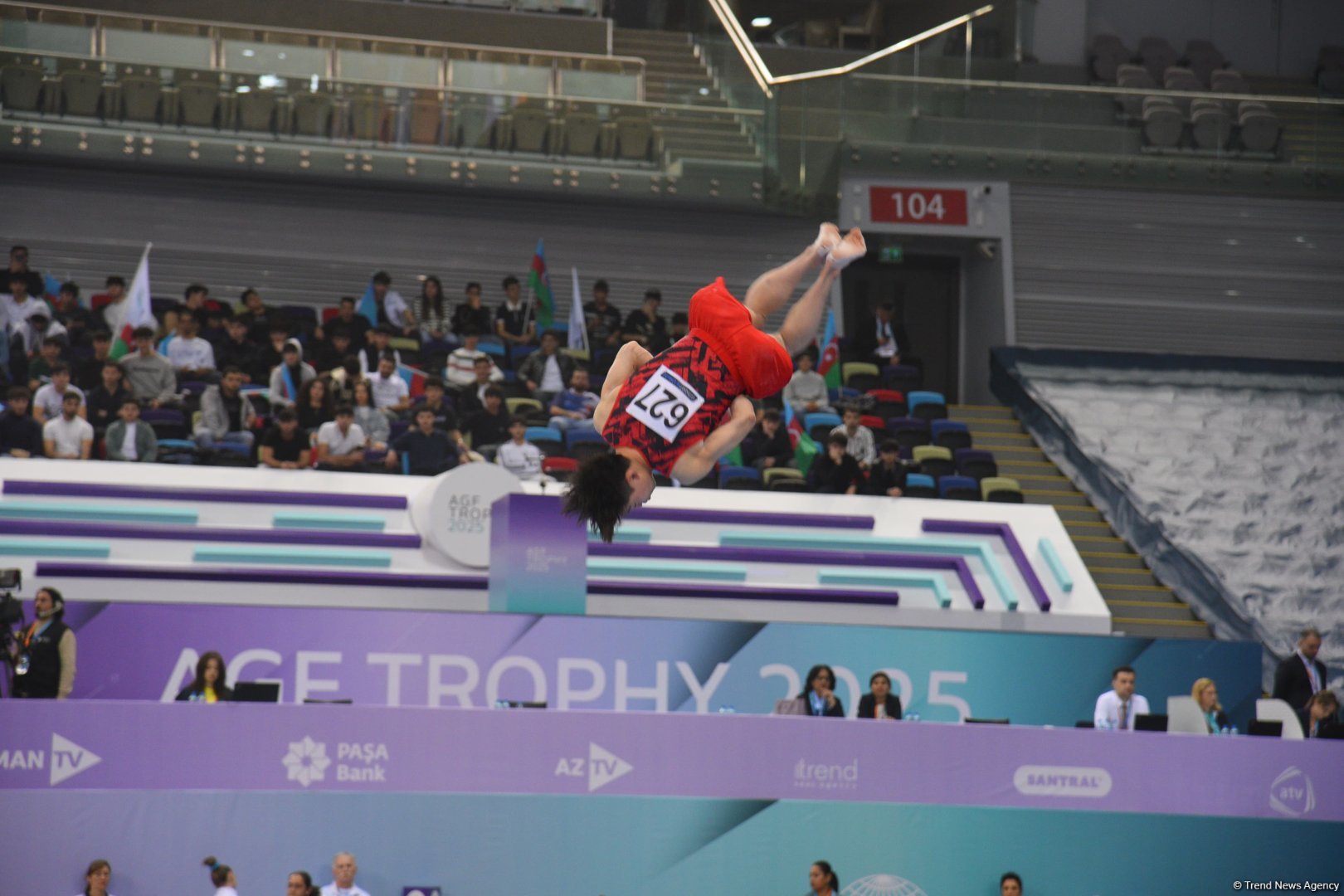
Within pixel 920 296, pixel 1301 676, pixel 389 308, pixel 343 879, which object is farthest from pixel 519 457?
pixel 920 296

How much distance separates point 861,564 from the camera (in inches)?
523

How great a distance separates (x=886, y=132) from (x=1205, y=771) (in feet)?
32.9

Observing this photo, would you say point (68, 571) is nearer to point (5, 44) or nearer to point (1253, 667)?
point (5, 44)

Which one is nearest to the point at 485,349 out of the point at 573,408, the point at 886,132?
the point at 573,408

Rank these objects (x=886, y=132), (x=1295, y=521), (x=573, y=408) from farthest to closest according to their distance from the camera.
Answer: (x=886, y=132), (x=1295, y=521), (x=573, y=408)

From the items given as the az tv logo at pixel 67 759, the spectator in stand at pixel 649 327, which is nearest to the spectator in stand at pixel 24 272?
the spectator in stand at pixel 649 327

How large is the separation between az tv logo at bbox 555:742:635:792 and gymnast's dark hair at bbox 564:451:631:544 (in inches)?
132

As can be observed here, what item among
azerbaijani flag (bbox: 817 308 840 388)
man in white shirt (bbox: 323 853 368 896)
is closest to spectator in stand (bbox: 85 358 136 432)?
man in white shirt (bbox: 323 853 368 896)

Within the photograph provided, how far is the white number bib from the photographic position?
21.4 ft

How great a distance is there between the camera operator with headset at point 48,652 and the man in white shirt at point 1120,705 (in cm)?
Result: 659

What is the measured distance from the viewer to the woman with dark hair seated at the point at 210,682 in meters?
9.78

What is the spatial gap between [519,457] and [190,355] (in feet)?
10.2

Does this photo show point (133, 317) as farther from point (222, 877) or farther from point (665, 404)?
point (665, 404)

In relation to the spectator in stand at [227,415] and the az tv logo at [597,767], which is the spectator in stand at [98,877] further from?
the spectator in stand at [227,415]
